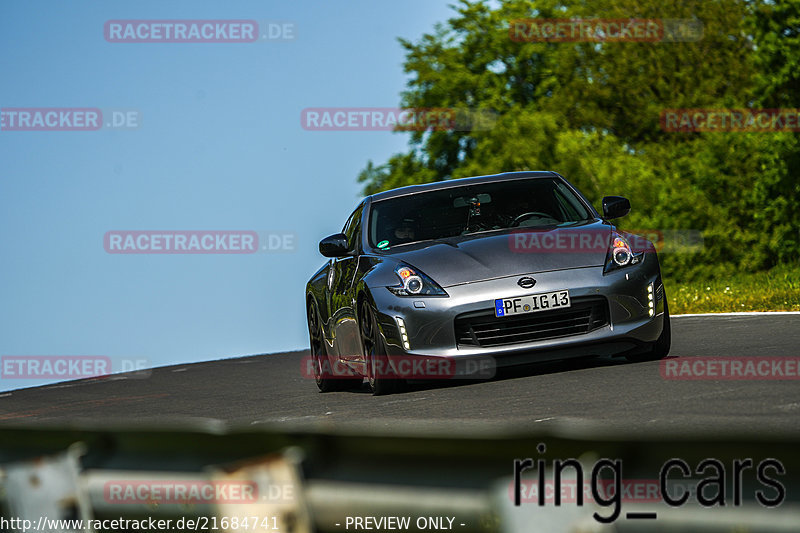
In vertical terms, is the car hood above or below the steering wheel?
below

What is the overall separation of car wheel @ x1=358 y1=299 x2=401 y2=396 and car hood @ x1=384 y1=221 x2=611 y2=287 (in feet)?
1.59

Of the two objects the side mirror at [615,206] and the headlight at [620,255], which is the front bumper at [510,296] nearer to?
the headlight at [620,255]

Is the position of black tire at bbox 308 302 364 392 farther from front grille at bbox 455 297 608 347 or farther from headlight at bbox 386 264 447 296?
front grille at bbox 455 297 608 347

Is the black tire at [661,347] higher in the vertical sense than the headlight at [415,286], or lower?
lower

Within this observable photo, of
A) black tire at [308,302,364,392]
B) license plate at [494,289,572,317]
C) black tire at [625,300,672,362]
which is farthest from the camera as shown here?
→ black tire at [308,302,364,392]

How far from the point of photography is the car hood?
28.8ft

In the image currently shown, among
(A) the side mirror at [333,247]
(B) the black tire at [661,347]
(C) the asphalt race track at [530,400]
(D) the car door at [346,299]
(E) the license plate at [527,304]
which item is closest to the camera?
(C) the asphalt race track at [530,400]

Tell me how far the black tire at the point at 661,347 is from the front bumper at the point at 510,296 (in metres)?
0.43

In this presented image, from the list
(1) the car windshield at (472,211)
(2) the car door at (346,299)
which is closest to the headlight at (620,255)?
(1) the car windshield at (472,211)

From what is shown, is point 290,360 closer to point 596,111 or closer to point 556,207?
point 556,207

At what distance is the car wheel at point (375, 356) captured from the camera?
9.05 meters

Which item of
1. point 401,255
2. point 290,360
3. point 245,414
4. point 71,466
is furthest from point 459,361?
point 290,360

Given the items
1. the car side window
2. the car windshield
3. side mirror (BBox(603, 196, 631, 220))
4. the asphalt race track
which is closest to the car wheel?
the asphalt race track

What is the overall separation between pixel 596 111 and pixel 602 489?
178 feet
